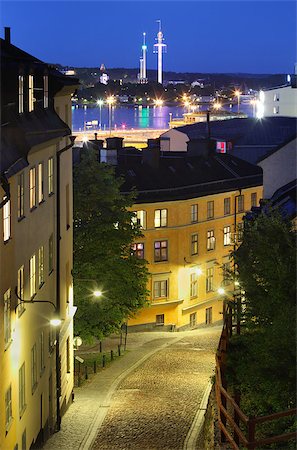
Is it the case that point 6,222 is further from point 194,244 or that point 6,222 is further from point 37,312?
point 194,244

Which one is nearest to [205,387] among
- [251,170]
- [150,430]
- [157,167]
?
[150,430]

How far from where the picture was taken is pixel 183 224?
59.1 meters

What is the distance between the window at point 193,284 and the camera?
6064cm

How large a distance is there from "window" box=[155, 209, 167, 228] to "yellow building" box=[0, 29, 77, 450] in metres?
22.2

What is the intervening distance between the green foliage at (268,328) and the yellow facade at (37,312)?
555cm

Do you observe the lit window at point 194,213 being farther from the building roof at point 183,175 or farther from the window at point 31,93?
the window at point 31,93

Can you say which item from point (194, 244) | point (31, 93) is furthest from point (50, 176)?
point (194, 244)

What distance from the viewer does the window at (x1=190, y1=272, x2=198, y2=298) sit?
60641 millimetres

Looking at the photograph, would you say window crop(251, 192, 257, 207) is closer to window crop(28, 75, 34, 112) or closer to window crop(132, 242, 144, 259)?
window crop(132, 242, 144, 259)

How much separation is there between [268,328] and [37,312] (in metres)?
9.91

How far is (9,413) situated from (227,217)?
136 feet

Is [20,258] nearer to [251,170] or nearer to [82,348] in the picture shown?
[82,348]

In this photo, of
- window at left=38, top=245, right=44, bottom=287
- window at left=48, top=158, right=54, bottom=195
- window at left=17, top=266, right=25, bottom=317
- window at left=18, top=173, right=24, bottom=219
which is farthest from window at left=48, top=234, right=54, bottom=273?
window at left=17, top=266, right=25, bottom=317

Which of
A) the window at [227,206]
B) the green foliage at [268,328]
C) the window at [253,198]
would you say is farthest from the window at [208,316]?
the green foliage at [268,328]
